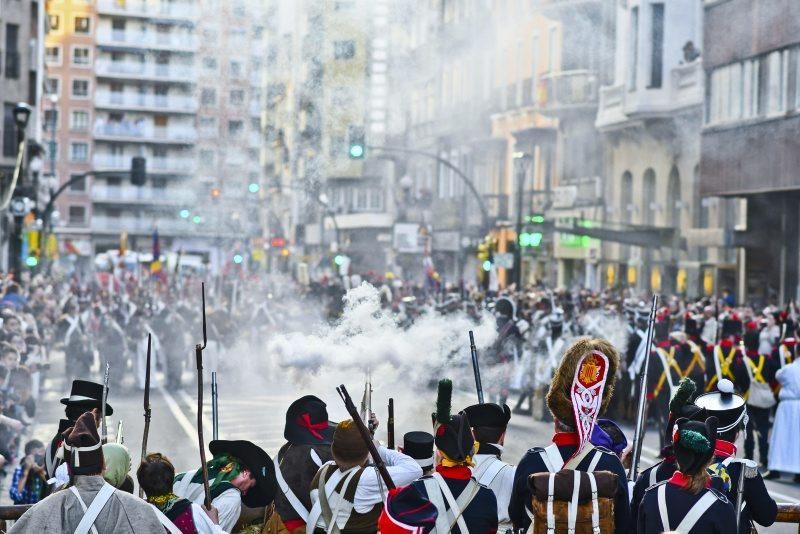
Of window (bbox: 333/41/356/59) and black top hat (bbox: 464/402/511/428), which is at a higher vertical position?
window (bbox: 333/41/356/59)

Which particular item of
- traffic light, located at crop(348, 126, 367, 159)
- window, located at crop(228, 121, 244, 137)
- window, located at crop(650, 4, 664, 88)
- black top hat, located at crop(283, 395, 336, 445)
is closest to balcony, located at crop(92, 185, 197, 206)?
window, located at crop(228, 121, 244, 137)

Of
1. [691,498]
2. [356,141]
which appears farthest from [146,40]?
[691,498]

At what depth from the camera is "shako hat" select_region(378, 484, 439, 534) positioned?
5668 millimetres

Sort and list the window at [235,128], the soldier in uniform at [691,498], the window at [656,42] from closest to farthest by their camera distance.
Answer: the soldier in uniform at [691,498]
the window at [656,42]
the window at [235,128]

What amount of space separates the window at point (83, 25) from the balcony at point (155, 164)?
352 inches

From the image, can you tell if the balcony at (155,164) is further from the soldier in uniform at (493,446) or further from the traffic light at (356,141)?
the soldier in uniform at (493,446)

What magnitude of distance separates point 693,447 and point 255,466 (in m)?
2.08

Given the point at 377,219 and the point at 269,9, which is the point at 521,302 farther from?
the point at 269,9

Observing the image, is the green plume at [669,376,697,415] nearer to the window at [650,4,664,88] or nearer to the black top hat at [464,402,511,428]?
the black top hat at [464,402,511,428]

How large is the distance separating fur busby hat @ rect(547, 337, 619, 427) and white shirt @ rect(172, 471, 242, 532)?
1515 mm

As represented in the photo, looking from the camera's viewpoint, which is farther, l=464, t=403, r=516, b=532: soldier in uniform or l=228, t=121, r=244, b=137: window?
l=228, t=121, r=244, b=137: window

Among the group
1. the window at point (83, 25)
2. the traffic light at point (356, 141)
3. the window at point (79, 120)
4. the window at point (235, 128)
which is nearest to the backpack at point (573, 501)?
the traffic light at point (356, 141)

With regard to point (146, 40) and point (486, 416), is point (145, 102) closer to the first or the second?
point (146, 40)

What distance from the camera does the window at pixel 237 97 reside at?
350 feet
